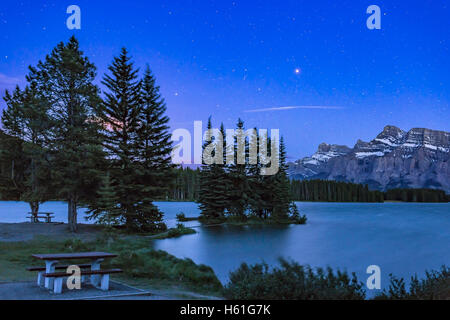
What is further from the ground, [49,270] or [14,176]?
[14,176]

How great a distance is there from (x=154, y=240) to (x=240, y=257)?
807 centimetres

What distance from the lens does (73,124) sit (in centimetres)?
3048

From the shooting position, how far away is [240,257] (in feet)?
79.7

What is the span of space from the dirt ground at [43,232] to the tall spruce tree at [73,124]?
39.2 inches

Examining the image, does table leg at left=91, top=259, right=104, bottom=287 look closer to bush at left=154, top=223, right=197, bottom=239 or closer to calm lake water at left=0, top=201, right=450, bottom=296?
calm lake water at left=0, top=201, right=450, bottom=296

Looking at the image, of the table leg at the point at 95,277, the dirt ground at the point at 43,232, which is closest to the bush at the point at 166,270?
the table leg at the point at 95,277

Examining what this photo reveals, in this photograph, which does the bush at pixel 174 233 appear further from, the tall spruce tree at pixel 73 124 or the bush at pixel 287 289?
the bush at pixel 287 289

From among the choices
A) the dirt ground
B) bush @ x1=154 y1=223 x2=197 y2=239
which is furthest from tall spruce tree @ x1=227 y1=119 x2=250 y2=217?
the dirt ground

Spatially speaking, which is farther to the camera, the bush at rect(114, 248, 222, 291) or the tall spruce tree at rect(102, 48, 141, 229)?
the tall spruce tree at rect(102, 48, 141, 229)

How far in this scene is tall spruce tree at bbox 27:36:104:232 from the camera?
94.4 feet

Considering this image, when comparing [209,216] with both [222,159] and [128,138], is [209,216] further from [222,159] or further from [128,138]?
[128,138]

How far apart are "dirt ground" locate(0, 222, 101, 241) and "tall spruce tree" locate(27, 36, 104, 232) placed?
995 mm

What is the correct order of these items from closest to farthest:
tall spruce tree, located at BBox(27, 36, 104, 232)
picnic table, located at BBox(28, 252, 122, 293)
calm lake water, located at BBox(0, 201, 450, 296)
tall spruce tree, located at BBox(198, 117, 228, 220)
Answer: picnic table, located at BBox(28, 252, 122, 293) → calm lake water, located at BBox(0, 201, 450, 296) → tall spruce tree, located at BBox(27, 36, 104, 232) → tall spruce tree, located at BBox(198, 117, 228, 220)
